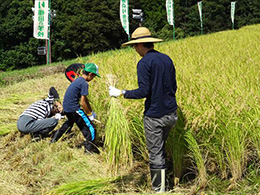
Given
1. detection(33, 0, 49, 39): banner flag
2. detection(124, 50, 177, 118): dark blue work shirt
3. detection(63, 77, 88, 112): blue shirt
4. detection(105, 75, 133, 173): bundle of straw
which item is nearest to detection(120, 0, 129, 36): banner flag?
detection(33, 0, 49, 39): banner flag

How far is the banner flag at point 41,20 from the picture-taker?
28.5 ft

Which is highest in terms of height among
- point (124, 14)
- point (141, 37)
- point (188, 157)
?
point (124, 14)

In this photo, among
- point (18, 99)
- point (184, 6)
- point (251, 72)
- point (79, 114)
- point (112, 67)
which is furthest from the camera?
point (184, 6)

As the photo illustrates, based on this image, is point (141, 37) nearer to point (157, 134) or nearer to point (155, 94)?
point (155, 94)

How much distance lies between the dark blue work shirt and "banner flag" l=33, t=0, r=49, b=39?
7.38 meters

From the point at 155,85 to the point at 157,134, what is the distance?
383mm

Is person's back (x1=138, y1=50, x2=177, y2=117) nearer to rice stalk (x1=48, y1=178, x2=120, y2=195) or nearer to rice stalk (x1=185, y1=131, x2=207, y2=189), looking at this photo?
rice stalk (x1=185, y1=131, x2=207, y2=189)

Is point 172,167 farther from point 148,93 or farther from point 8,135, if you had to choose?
point 8,135

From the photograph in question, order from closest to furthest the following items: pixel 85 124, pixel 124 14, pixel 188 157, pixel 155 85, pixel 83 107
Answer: pixel 155 85
pixel 188 157
pixel 83 107
pixel 85 124
pixel 124 14

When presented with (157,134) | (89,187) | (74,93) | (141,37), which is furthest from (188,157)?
(74,93)

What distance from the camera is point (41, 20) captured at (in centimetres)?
872

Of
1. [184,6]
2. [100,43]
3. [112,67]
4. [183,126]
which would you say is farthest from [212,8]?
[183,126]

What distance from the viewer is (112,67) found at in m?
4.49

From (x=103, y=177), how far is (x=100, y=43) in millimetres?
20284
